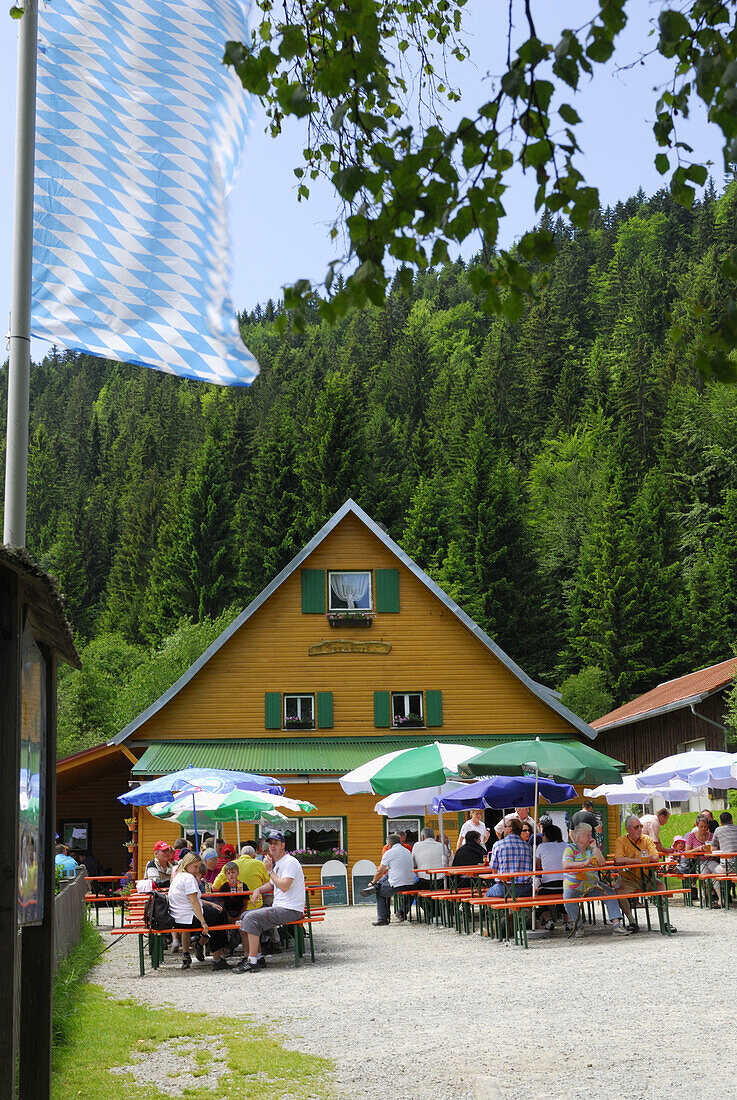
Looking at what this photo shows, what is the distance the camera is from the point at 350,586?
105ft

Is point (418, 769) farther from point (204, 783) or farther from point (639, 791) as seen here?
point (639, 791)

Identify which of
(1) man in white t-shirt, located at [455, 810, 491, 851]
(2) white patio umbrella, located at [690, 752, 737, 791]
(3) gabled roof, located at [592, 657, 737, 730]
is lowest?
(1) man in white t-shirt, located at [455, 810, 491, 851]

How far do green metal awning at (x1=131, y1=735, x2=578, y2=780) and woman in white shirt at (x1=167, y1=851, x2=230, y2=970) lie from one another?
13139 mm

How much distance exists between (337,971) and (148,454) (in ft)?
260

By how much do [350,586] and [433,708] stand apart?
3.65 meters

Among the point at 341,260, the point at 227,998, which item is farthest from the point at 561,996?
the point at 341,260

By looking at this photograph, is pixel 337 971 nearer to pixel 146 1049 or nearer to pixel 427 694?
pixel 146 1049

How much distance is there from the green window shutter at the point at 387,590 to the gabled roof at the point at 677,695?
1006cm

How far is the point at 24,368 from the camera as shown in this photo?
22.8ft

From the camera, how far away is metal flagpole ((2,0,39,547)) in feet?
22.1

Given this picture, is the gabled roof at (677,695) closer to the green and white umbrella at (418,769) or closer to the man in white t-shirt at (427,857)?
the man in white t-shirt at (427,857)

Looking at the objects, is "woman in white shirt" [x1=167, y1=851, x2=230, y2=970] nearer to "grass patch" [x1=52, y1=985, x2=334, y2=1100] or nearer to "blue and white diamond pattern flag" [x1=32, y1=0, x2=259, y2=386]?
"grass patch" [x1=52, y1=985, x2=334, y2=1100]

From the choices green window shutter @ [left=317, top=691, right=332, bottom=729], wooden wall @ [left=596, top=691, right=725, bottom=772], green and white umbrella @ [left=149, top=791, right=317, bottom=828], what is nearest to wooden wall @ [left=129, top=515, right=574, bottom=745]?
green window shutter @ [left=317, top=691, right=332, bottom=729]

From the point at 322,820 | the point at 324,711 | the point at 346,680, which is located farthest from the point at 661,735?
the point at 322,820
